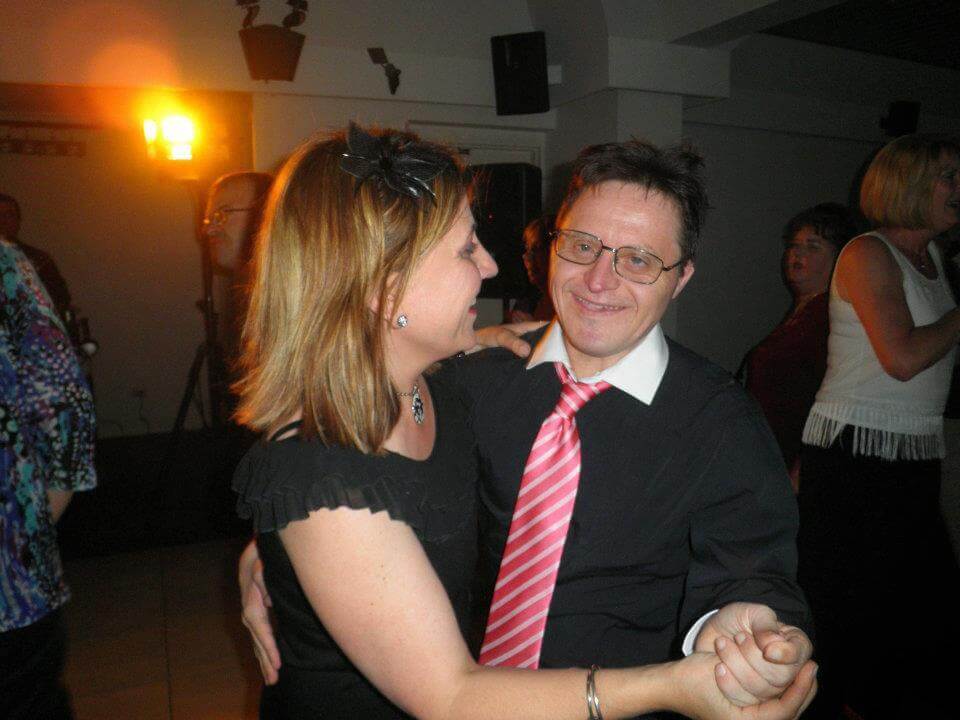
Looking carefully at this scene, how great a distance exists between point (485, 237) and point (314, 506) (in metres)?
3.44

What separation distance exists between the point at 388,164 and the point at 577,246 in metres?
0.55

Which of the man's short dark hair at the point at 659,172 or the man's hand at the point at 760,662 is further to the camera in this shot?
the man's short dark hair at the point at 659,172

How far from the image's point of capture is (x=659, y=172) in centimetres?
158

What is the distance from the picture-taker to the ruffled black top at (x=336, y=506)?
109cm

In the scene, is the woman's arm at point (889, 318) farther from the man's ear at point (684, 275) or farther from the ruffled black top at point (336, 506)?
the ruffled black top at point (336, 506)

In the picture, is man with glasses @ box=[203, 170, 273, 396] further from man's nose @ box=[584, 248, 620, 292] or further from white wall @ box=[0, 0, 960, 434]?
man's nose @ box=[584, 248, 620, 292]

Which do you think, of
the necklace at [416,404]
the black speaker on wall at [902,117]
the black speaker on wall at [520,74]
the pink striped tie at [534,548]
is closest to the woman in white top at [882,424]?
the pink striped tie at [534,548]

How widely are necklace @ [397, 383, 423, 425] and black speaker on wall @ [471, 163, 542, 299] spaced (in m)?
A: 2.85

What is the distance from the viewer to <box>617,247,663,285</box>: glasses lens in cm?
157

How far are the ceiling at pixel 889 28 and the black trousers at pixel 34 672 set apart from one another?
586cm

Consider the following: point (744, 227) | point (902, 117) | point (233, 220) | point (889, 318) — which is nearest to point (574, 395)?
point (889, 318)

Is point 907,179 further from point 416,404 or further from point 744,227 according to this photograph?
point 744,227

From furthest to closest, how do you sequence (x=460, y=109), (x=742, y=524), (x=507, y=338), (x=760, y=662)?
(x=460, y=109), (x=507, y=338), (x=742, y=524), (x=760, y=662)

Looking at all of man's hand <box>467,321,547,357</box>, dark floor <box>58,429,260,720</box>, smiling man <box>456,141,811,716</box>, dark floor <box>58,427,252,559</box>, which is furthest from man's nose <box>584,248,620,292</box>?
dark floor <box>58,427,252,559</box>
